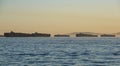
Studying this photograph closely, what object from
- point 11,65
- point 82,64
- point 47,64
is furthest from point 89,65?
point 11,65

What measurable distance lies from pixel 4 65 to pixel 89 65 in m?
8.14

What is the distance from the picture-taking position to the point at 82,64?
4716 centimetres

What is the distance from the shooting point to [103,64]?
157ft

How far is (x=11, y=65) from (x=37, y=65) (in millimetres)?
2564

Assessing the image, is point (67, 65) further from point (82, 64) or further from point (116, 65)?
point (116, 65)

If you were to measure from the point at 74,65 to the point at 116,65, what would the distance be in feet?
13.2

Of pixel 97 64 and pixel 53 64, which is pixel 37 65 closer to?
pixel 53 64

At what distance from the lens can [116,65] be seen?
46.3 metres

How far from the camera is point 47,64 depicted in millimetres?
47781

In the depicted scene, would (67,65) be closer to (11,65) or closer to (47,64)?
(47,64)

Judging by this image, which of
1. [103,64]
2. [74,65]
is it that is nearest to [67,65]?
[74,65]

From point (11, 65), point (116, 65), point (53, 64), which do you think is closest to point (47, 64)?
point (53, 64)

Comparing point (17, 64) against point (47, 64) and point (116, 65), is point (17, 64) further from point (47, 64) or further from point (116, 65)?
point (116, 65)

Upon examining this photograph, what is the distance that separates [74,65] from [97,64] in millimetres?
2662
